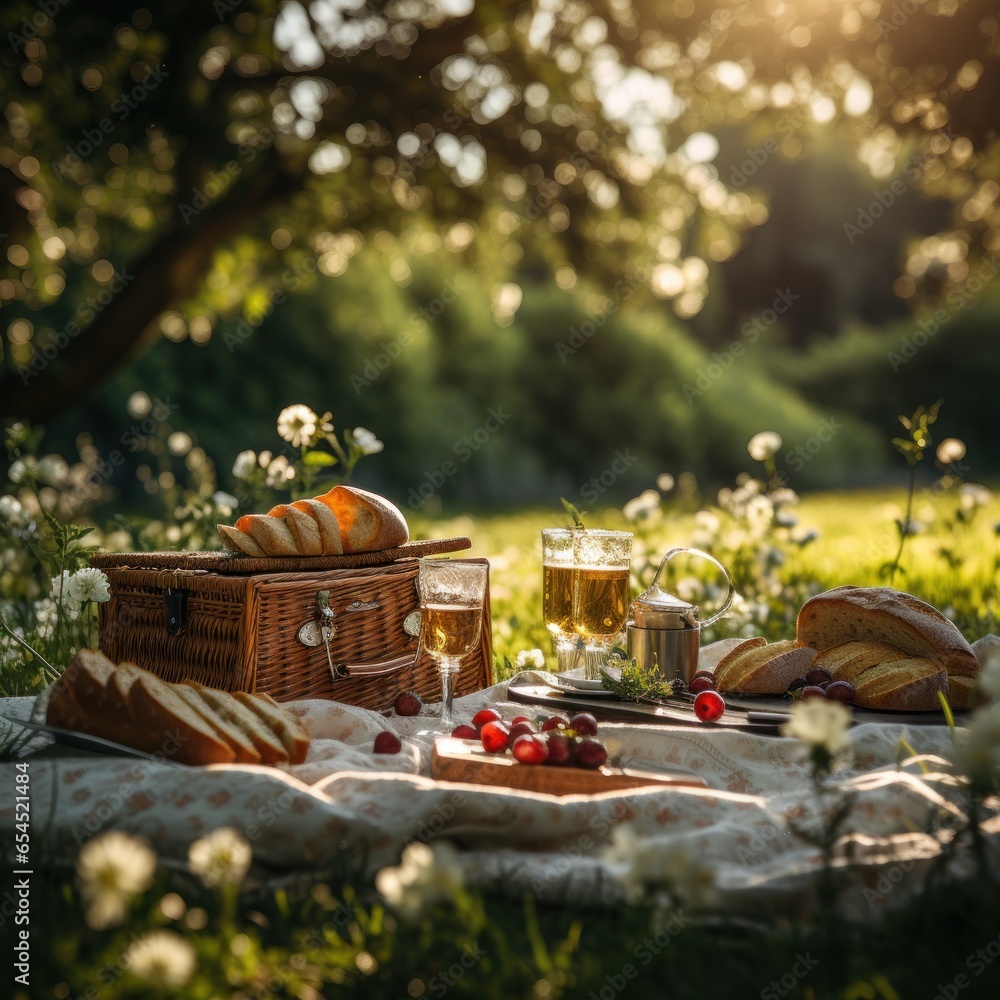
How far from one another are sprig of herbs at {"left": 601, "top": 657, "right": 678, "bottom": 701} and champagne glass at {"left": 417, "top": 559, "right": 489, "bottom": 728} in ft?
1.32

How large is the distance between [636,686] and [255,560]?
1.16 meters

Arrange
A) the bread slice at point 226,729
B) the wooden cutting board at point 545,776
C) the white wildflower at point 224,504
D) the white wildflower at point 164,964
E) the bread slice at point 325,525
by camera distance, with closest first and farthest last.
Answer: the white wildflower at point 164,964 < the wooden cutting board at point 545,776 < the bread slice at point 226,729 < the bread slice at point 325,525 < the white wildflower at point 224,504

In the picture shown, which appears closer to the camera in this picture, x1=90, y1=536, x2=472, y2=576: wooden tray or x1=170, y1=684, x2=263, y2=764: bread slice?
x1=170, y1=684, x2=263, y2=764: bread slice

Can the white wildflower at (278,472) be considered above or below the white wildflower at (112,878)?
above

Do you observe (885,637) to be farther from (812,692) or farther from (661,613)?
(661,613)

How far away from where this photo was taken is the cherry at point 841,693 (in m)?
2.91

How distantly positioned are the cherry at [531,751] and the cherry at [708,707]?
50 centimetres

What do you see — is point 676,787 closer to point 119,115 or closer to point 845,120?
point 119,115

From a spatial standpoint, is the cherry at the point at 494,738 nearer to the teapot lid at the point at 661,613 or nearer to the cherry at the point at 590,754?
the cherry at the point at 590,754

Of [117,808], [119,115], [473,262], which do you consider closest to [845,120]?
[473,262]

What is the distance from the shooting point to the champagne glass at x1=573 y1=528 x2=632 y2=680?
312 centimetres

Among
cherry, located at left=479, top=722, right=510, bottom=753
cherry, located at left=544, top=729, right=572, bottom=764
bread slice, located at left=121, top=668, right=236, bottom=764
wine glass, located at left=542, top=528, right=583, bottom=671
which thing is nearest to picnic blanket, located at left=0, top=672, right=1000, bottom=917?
bread slice, located at left=121, top=668, right=236, bottom=764

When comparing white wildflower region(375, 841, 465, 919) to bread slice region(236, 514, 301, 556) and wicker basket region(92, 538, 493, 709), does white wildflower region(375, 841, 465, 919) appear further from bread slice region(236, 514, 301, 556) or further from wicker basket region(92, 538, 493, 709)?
bread slice region(236, 514, 301, 556)

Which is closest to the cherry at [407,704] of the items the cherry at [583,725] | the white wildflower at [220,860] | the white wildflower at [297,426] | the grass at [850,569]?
the cherry at [583,725]
